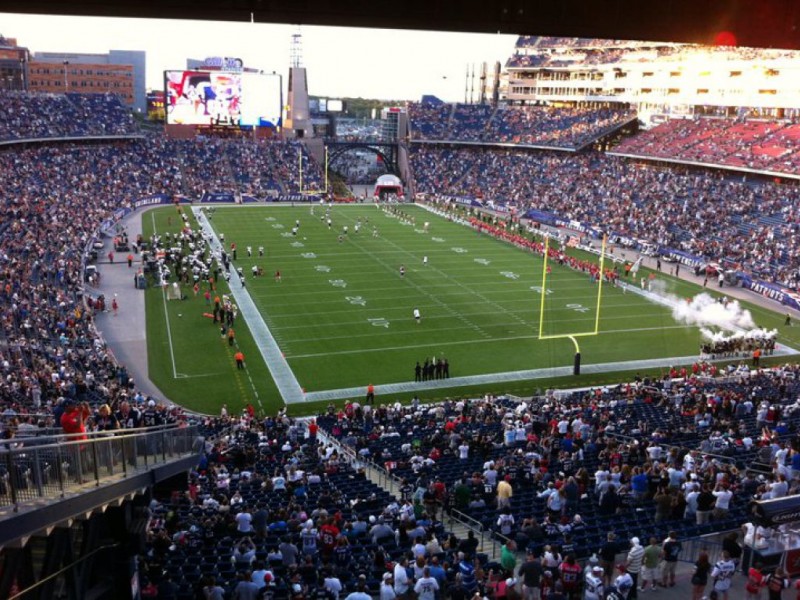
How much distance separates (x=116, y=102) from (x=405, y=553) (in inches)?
2798

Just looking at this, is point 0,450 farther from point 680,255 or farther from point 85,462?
point 680,255

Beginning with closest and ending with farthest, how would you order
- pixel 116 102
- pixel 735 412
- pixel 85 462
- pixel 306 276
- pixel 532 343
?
pixel 85 462 < pixel 735 412 < pixel 532 343 < pixel 306 276 < pixel 116 102

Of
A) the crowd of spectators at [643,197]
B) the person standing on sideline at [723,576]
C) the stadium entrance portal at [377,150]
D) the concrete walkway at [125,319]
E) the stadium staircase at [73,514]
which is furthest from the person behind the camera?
the stadium entrance portal at [377,150]

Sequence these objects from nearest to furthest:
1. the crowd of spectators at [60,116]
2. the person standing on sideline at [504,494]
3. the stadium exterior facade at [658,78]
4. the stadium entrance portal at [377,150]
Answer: the person standing on sideline at [504,494], the crowd of spectators at [60,116], the stadium exterior facade at [658,78], the stadium entrance portal at [377,150]

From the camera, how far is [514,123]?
81188 mm

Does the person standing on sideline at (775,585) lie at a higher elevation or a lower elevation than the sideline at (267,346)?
higher

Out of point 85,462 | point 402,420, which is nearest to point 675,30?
point 85,462

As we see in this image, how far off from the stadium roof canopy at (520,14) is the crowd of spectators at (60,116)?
2002 inches

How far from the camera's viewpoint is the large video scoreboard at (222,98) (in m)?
73.3

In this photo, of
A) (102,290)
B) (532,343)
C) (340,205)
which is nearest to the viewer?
(532,343)

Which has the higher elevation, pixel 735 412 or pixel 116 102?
pixel 116 102

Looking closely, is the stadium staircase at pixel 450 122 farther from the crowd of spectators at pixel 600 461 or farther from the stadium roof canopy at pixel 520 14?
the stadium roof canopy at pixel 520 14

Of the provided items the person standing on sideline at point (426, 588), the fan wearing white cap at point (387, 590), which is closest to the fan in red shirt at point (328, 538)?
the fan wearing white cap at point (387, 590)

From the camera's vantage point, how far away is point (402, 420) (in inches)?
814
